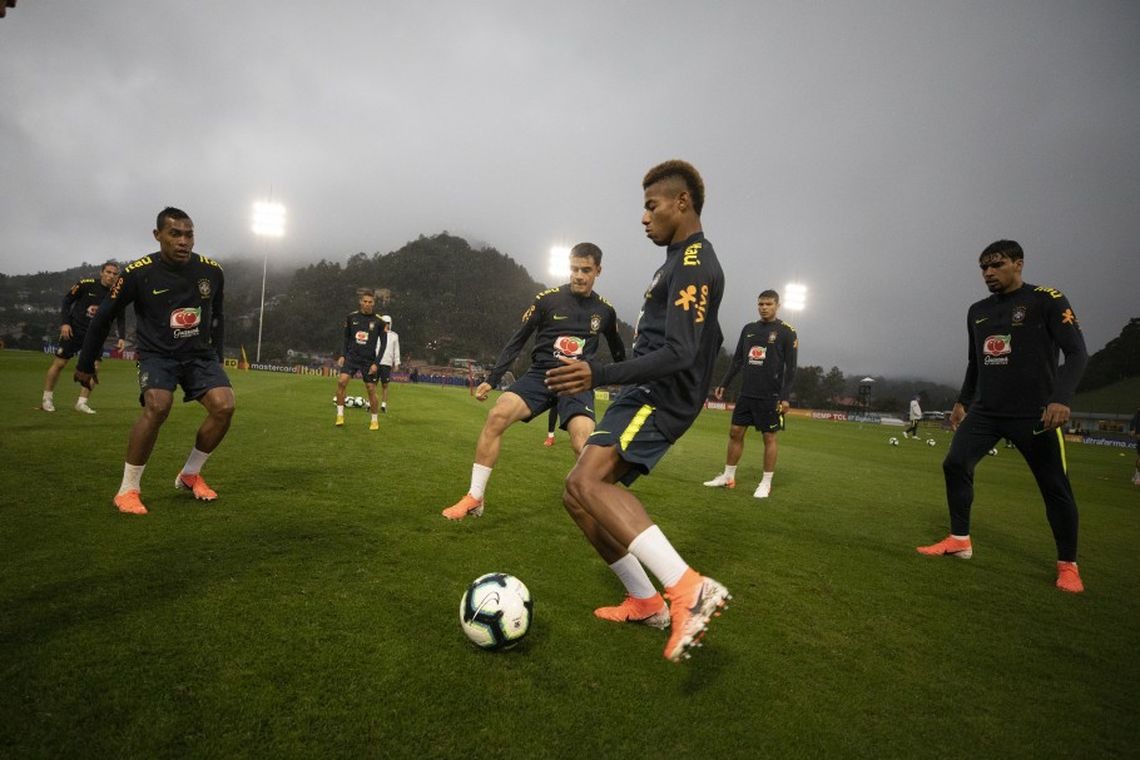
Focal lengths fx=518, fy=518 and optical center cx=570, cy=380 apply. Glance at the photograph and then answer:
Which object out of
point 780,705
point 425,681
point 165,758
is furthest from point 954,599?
point 165,758

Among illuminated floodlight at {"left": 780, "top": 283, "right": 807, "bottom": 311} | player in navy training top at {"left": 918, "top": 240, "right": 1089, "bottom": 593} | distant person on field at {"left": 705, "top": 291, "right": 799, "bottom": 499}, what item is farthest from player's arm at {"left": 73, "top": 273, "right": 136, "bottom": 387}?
illuminated floodlight at {"left": 780, "top": 283, "right": 807, "bottom": 311}

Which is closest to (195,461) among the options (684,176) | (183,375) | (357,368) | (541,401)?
(183,375)

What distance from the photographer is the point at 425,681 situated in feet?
7.73

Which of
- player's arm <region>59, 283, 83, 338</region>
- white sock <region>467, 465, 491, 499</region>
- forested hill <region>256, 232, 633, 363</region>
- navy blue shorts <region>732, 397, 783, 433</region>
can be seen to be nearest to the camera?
white sock <region>467, 465, 491, 499</region>

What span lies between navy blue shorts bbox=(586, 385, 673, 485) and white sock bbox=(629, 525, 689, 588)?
1.09ft

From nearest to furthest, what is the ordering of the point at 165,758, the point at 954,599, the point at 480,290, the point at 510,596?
the point at 165,758, the point at 510,596, the point at 954,599, the point at 480,290

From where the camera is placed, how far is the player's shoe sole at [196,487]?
490 cm

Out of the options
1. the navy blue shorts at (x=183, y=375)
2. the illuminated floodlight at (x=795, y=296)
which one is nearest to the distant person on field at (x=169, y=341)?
the navy blue shorts at (x=183, y=375)

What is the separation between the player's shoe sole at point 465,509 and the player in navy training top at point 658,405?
2.22m

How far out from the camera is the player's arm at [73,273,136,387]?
4.73 metres

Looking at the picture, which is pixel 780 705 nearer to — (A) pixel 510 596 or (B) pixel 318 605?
(A) pixel 510 596

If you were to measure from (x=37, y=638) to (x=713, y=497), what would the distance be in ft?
22.0

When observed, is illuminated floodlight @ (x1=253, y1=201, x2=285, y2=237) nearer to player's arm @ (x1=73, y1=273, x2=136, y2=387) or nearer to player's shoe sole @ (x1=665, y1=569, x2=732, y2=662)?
player's arm @ (x1=73, y1=273, x2=136, y2=387)

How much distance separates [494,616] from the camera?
2.67 metres
